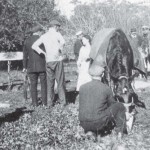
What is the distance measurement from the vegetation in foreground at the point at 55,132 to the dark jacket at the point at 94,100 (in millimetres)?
361

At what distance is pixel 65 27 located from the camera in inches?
912

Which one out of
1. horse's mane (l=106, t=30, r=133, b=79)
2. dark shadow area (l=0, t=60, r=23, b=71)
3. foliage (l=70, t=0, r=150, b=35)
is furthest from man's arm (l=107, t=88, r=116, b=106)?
dark shadow area (l=0, t=60, r=23, b=71)

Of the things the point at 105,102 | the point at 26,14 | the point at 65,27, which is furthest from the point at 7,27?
the point at 105,102

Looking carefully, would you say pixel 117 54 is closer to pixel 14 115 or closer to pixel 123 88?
pixel 123 88

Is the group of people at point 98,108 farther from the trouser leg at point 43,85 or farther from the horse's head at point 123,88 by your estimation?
the trouser leg at point 43,85

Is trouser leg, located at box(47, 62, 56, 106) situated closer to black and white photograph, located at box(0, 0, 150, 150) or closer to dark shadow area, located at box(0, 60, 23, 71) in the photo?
black and white photograph, located at box(0, 0, 150, 150)

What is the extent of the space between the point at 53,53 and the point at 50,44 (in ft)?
0.74

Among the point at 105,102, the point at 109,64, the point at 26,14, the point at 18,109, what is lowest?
the point at 18,109

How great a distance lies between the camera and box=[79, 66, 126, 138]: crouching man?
5.88m

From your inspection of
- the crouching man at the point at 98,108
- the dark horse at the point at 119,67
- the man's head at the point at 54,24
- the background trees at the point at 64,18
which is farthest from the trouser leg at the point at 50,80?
the background trees at the point at 64,18

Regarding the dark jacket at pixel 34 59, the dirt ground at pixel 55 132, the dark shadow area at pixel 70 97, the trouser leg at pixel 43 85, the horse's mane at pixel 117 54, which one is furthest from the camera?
the dark shadow area at pixel 70 97

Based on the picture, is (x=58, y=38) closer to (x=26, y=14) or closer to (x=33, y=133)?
(x=33, y=133)

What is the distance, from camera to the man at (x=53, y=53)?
28.7 feet

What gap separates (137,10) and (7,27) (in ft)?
33.1
